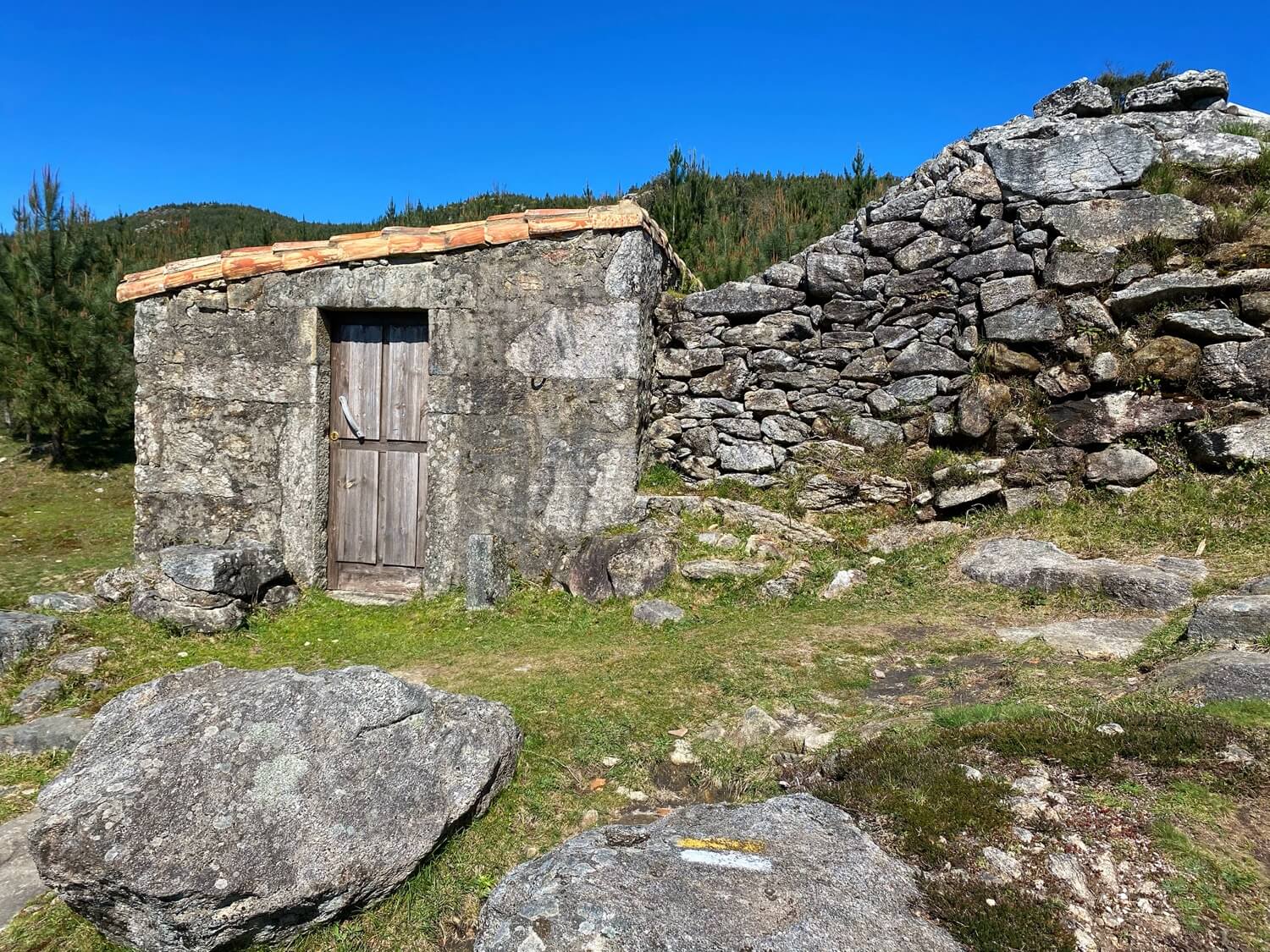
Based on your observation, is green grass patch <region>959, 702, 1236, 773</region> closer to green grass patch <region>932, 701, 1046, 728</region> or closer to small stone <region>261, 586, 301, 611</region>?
green grass patch <region>932, 701, 1046, 728</region>

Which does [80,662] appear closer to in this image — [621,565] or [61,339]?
[621,565]

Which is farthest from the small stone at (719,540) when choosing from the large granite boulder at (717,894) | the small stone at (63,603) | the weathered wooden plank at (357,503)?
the small stone at (63,603)

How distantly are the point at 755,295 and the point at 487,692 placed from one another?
4.16m

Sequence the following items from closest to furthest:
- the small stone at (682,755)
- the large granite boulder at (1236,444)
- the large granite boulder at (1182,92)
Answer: the small stone at (682,755)
the large granite boulder at (1236,444)
the large granite boulder at (1182,92)

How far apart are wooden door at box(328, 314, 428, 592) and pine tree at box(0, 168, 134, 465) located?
7450 millimetres

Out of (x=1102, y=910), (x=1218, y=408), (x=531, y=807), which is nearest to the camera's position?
(x=1102, y=910)

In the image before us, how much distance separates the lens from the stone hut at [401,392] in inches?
246

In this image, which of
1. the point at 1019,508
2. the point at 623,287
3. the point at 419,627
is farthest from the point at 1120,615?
the point at 419,627

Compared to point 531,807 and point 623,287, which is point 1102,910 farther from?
point 623,287

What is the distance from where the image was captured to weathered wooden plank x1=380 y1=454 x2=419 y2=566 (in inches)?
263

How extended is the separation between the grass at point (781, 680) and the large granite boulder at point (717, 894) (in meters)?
0.17

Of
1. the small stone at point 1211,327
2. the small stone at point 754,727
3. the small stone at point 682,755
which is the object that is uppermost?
the small stone at point 1211,327

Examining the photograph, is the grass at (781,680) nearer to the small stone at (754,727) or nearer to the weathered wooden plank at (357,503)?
the small stone at (754,727)

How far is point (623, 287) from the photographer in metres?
6.20
